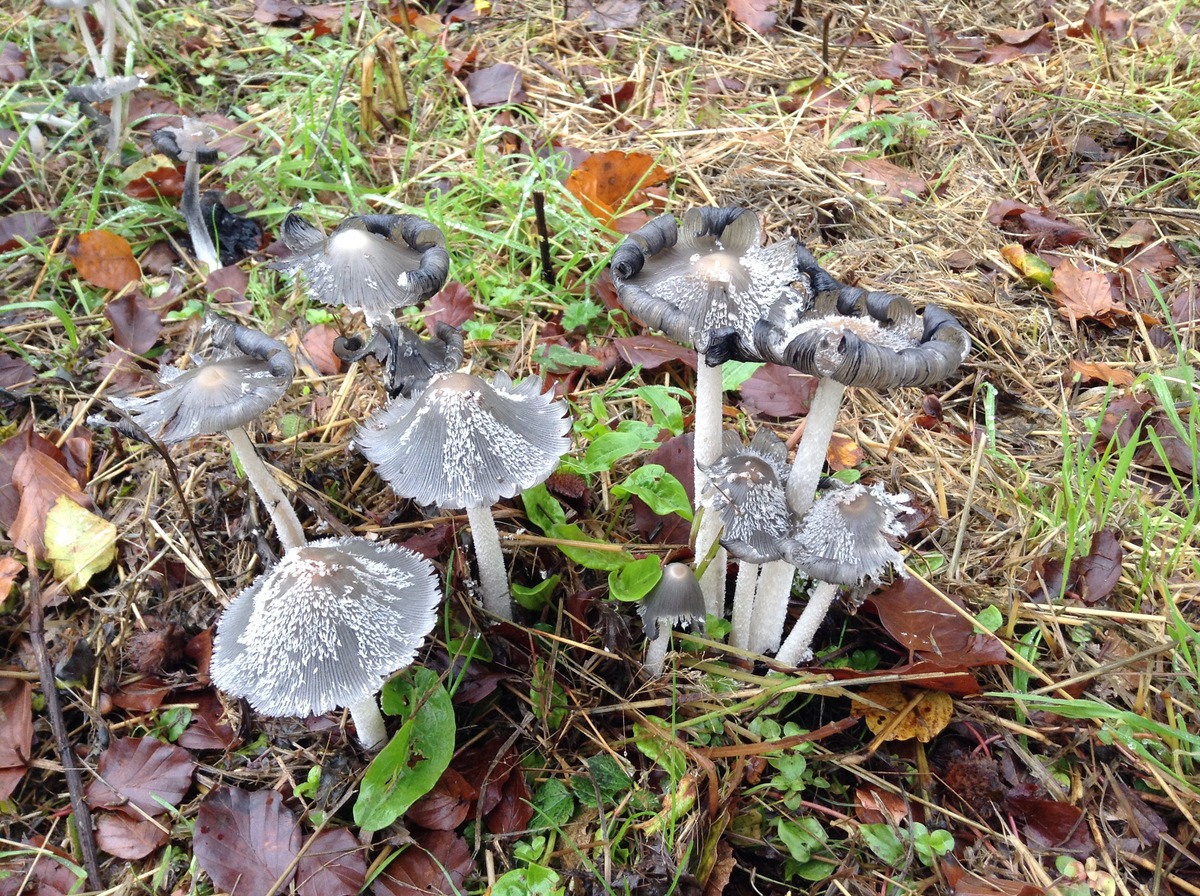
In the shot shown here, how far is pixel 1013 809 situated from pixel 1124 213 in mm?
2839

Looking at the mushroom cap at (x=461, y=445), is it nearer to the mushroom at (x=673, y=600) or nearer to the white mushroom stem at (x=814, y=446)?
the mushroom at (x=673, y=600)

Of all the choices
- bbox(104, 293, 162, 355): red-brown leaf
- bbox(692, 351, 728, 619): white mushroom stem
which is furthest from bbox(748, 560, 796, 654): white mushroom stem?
bbox(104, 293, 162, 355): red-brown leaf

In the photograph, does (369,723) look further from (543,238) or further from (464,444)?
(543,238)

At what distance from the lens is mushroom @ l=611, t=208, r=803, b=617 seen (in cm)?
162

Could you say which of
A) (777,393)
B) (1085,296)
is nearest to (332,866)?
(777,393)

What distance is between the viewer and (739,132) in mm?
3963

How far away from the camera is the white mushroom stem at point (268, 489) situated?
197cm

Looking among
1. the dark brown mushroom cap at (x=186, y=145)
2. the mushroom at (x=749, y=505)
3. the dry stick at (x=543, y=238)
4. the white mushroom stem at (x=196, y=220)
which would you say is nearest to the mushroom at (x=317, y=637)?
the mushroom at (x=749, y=505)

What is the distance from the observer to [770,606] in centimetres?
210

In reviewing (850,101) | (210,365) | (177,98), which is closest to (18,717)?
(210,365)

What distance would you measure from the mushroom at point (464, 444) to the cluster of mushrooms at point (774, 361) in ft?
1.32

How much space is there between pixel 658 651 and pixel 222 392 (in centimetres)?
122

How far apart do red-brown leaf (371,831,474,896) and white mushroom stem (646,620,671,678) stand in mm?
614

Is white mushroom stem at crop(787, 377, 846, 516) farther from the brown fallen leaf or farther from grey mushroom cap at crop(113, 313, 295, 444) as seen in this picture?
the brown fallen leaf
